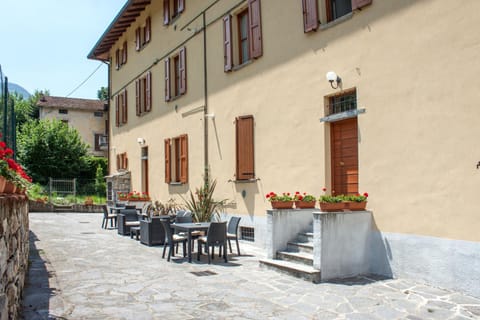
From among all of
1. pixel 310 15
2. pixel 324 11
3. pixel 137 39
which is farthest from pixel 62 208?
pixel 324 11

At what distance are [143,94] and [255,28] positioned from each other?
26.9 feet

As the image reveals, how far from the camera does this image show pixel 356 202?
22.0 ft

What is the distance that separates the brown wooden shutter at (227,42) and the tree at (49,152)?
61.1ft

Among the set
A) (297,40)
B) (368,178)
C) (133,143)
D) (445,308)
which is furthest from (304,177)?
(133,143)

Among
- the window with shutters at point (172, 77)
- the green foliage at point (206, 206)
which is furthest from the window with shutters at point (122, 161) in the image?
the green foliage at point (206, 206)

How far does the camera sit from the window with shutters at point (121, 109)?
62.3ft

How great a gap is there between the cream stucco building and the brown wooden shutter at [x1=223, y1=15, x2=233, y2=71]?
1.9 inches

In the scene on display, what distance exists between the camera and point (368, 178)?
700 centimetres

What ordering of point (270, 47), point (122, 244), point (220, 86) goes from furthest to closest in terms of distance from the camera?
point (220, 86)
point (122, 244)
point (270, 47)

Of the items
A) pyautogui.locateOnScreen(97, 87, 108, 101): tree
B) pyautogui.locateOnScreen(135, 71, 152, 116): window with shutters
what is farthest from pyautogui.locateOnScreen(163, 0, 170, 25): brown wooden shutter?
pyautogui.locateOnScreen(97, 87, 108, 101): tree

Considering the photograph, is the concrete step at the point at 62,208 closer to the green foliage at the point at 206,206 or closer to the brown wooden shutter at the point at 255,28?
the green foliage at the point at 206,206

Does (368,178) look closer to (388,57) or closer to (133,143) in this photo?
(388,57)

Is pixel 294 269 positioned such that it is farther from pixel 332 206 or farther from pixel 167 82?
pixel 167 82

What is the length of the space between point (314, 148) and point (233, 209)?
328 cm
